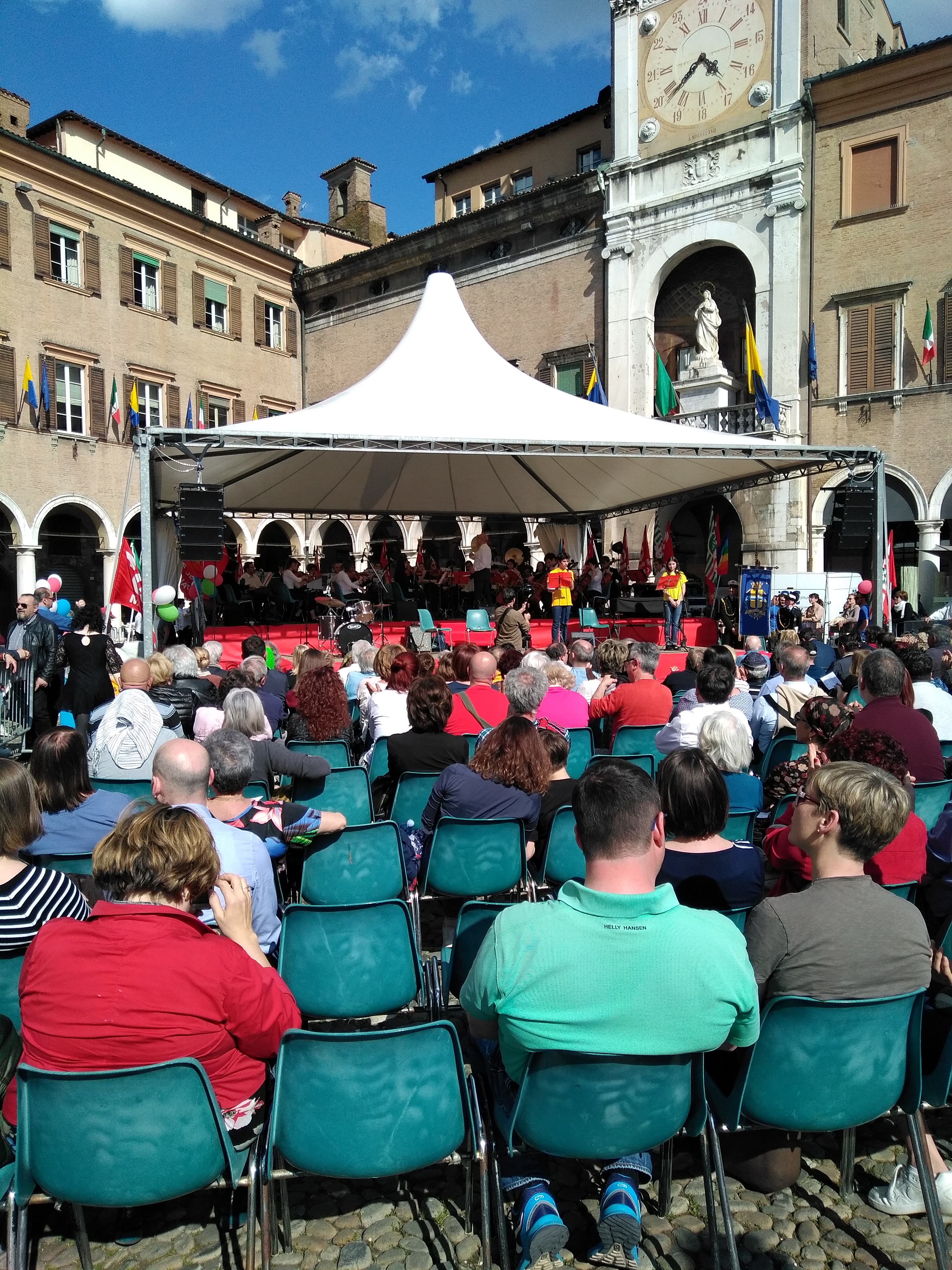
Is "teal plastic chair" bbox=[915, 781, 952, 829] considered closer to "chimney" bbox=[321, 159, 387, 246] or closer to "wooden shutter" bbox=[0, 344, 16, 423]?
"wooden shutter" bbox=[0, 344, 16, 423]

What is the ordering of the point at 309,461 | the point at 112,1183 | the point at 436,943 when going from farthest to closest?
the point at 309,461 → the point at 436,943 → the point at 112,1183

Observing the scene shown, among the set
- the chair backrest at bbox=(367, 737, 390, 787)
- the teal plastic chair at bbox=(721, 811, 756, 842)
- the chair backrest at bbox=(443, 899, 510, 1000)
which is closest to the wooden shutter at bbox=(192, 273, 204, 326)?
the chair backrest at bbox=(367, 737, 390, 787)

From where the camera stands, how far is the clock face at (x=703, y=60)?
61.6 feet

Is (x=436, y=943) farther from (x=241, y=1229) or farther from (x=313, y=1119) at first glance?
(x=313, y=1119)

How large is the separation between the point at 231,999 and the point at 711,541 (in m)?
17.4

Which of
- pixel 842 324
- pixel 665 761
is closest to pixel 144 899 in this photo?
pixel 665 761

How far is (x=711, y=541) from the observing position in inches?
723

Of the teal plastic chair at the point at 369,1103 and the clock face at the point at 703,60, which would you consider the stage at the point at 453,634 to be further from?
the clock face at the point at 703,60

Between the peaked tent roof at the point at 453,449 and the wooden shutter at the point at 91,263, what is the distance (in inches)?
402

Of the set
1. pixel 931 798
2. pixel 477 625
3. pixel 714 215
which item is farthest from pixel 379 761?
pixel 714 215

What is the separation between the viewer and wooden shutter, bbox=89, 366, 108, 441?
21.2 metres

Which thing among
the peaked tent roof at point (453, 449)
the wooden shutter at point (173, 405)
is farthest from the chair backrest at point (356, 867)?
the wooden shutter at point (173, 405)

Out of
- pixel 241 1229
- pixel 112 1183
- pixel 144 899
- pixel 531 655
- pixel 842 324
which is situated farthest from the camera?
pixel 842 324

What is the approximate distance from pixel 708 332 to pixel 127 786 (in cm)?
1822
